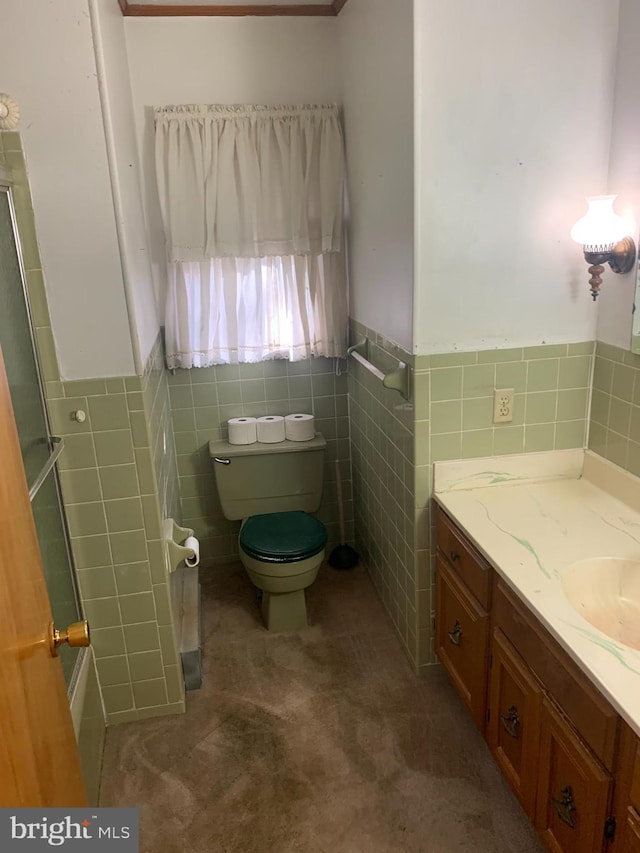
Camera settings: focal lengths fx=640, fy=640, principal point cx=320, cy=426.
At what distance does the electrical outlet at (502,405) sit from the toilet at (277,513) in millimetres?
920

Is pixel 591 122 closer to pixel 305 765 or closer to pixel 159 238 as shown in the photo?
pixel 159 238

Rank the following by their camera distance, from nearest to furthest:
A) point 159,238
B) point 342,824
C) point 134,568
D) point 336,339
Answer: point 342,824 → point 134,568 → point 159,238 → point 336,339

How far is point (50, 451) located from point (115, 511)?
28 cm

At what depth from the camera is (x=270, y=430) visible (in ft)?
9.66

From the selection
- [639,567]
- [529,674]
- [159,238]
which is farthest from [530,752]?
[159,238]

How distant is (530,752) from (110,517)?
1381 mm

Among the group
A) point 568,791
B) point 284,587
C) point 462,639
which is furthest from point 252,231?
point 568,791

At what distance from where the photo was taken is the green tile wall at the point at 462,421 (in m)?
2.08

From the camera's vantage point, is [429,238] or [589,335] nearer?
[429,238]

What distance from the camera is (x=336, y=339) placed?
293 cm

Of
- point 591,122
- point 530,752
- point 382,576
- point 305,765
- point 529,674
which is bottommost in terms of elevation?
point 305,765

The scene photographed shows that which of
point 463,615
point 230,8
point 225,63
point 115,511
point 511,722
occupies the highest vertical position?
point 230,8

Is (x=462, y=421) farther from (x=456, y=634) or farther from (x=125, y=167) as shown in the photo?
(x=125, y=167)
